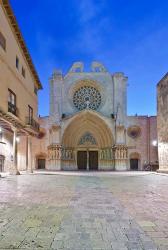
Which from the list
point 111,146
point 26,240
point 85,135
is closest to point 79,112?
point 85,135

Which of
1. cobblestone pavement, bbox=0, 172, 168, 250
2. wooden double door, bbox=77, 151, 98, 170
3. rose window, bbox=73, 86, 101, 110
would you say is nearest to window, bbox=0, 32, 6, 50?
cobblestone pavement, bbox=0, 172, 168, 250

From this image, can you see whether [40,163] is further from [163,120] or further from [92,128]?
[163,120]

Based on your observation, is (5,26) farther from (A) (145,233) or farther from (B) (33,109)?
(A) (145,233)

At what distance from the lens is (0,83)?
14203mm

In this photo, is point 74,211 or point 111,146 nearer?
point 74,211

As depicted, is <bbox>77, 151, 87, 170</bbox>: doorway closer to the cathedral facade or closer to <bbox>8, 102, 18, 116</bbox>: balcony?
the cathedral facade

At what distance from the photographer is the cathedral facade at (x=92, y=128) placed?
28.8 meters

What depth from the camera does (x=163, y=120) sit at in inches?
773

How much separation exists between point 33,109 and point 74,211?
18.3 metres

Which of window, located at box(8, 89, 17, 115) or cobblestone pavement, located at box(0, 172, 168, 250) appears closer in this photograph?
cobblestone pavement, located at box(0, 172, 168, 250)

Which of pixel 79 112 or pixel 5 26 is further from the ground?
pixel 5 26

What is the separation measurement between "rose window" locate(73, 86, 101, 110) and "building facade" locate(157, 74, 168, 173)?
1147cm

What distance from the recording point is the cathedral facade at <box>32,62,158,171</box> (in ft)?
94.5

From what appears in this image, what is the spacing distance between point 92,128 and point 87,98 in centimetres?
398
